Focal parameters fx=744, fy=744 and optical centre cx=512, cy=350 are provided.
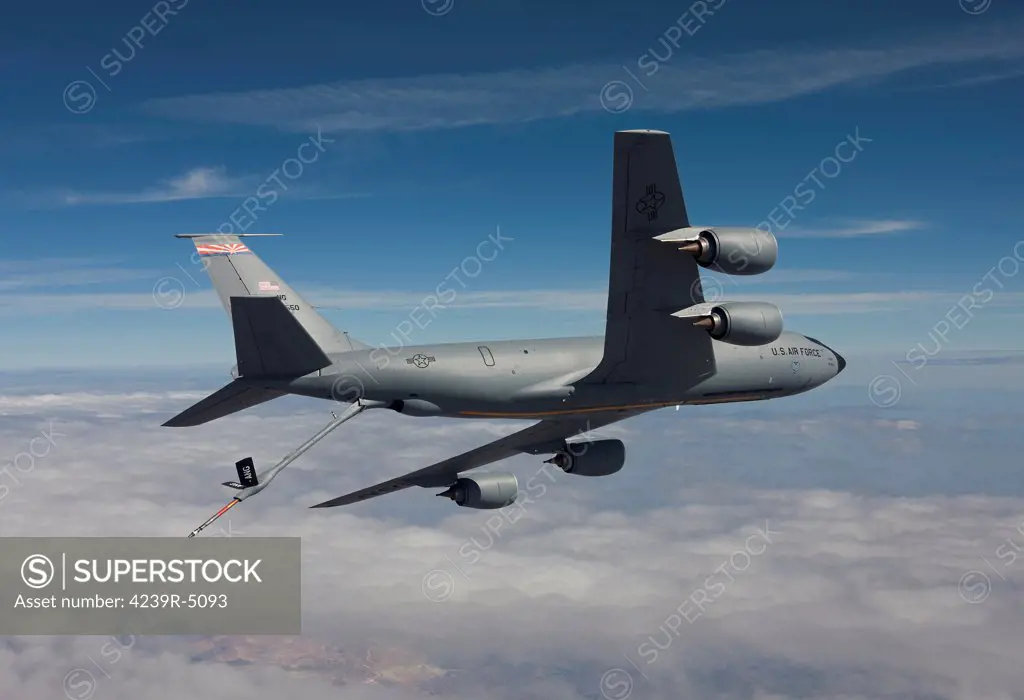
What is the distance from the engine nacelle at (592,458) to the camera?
1403 inches

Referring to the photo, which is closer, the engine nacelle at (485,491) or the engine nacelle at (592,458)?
the engine nacelle at (485,491)

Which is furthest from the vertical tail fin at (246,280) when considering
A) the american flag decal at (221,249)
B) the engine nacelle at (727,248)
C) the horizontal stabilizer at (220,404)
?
the engine nacelle at (727,248)

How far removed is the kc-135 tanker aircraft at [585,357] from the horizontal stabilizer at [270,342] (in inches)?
1.8

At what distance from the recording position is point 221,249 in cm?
3231

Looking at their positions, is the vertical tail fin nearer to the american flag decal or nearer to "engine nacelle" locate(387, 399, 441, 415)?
the american flag decal

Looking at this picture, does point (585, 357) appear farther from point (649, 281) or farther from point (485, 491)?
point (485, 491)

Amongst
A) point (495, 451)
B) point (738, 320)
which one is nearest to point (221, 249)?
point (495, 451)

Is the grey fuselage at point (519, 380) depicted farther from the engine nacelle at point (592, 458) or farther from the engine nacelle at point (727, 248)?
the engine nacelle at point (727, 248)

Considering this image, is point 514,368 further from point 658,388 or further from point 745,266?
point 745,266

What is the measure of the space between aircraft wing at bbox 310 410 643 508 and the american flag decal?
39.6ft

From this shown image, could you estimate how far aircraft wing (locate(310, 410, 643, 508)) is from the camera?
34719 millimetres

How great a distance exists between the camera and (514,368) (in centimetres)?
2914

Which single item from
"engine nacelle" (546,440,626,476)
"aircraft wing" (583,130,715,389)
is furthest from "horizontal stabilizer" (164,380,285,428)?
"engine nacelle" (546,440,626,476)

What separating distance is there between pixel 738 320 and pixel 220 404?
1883cm
